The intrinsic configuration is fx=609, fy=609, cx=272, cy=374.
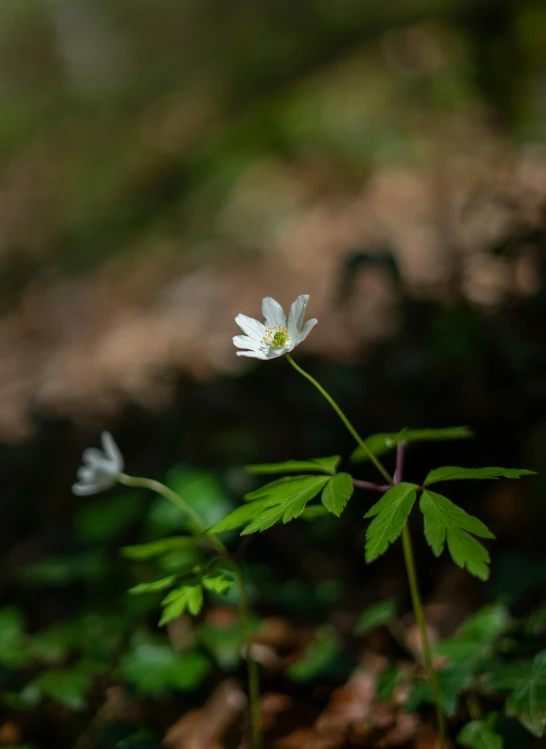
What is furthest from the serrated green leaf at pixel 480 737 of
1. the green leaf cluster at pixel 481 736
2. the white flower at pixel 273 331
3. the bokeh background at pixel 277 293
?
the white flower at pixel 273 331

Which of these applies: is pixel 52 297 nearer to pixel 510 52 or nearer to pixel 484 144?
pixel 484 144

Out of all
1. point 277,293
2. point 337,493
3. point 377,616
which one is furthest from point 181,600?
point 277,293

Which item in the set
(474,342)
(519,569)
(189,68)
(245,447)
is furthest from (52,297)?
(189,68)

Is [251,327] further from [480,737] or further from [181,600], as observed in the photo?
[480,737]

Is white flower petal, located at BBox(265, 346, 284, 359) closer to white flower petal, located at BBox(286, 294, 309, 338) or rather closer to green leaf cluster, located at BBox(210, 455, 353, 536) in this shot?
white flower petal, located at BBox(286, 294, 309, 338)

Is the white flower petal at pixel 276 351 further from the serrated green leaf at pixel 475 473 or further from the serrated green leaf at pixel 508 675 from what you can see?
the serrated green leaf at pixel 508 675

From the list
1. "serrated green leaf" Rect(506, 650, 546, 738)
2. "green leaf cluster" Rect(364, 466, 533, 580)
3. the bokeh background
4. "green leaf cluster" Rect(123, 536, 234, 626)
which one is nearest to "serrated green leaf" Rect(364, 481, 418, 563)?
"green leaf cluster" Rect(364, 466, 533, 580)
